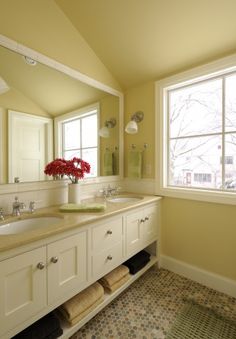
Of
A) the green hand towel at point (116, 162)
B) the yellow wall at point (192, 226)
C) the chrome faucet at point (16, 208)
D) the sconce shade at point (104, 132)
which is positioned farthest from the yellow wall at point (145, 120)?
the chrome faucet at point (16, 208)

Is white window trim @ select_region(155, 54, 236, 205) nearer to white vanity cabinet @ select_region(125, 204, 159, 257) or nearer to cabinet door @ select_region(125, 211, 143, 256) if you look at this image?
white vanity cabinet @ select_region(125, 204, 159, 257)

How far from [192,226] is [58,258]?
143 cm

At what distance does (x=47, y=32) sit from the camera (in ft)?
5.52

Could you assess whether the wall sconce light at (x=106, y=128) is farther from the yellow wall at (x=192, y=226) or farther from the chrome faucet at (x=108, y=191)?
the chrome faucet at (x=108, y=191)

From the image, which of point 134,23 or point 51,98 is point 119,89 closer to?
point 134,23

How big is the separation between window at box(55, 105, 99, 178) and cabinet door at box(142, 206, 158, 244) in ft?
2.37

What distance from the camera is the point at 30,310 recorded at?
40.7 inches

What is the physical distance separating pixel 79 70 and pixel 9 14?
2.26 ft

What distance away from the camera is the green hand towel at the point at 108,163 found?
231 centimetres

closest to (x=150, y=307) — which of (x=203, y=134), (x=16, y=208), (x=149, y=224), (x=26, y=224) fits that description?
(x=149, y=224)

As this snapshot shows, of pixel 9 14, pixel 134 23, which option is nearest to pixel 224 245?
pixel 134 23

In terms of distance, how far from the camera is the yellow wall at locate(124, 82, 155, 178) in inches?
89.1

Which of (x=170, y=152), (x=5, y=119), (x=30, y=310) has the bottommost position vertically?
(x=30, y=310)

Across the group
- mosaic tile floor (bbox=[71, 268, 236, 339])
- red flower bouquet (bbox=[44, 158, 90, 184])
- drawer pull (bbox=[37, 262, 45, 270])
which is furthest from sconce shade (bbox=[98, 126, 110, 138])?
mosaic tile floor (bbox=[71, 268, 236, 339])
